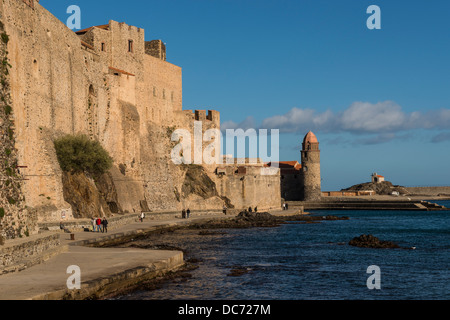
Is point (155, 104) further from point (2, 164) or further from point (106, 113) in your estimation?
point (2, 164)

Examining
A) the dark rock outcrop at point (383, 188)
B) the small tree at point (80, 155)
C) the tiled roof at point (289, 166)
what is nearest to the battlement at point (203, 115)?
the small tree at point (80, 155)

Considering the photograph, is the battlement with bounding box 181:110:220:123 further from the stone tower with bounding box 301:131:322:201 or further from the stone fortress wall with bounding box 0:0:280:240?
the stone tower with bounding box 301:131:322:201

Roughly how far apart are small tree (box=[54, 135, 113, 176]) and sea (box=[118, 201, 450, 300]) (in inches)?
278

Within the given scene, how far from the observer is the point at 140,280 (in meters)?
15.7

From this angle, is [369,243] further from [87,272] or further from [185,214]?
[87,272]

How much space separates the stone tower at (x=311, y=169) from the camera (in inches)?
2869

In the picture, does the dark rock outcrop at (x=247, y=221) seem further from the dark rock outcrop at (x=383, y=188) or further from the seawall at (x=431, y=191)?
the seawall at (x=431, y=191)

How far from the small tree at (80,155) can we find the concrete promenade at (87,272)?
717 cm

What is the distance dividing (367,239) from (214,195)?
72.4ft

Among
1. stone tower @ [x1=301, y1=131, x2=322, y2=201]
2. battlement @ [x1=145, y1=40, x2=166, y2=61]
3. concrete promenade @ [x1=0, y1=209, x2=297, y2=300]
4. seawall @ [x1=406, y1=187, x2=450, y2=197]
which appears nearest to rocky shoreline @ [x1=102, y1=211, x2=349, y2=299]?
concrete promenade @ [x1=0, y1=209, x2=297, y2=300]

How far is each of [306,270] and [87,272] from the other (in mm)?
8723

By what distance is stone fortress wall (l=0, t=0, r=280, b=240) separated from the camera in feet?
82.9

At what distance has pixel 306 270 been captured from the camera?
797 inches
